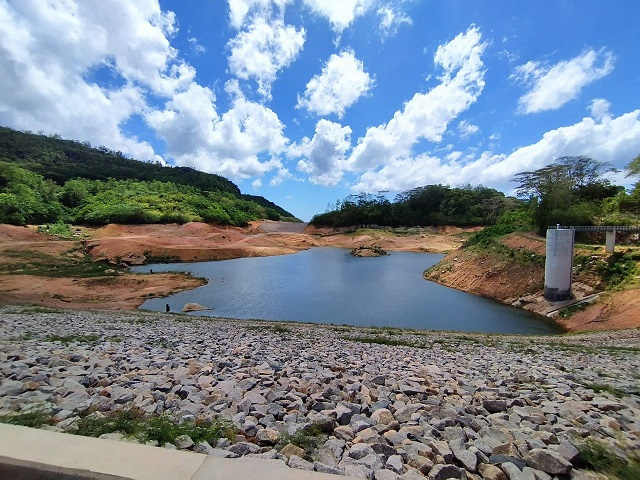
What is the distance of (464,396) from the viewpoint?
5074 mm

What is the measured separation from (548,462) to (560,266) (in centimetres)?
2950

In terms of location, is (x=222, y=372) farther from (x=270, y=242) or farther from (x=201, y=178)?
(x=201, y=178)

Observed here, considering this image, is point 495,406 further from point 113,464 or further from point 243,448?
point 113,464

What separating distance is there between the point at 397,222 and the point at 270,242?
42799 mm

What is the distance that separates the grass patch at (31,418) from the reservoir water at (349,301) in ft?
60.7

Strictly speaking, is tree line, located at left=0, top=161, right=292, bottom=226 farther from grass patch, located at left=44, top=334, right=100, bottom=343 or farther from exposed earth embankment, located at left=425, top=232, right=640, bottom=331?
grass patch, located at left=44, top=334, right=100, bottom=343

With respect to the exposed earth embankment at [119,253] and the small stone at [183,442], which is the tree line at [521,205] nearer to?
the exposed earth embankment at [119,253]

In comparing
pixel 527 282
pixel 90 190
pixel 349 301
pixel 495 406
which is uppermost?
pixel 90 190

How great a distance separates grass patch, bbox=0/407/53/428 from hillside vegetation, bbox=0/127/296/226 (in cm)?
7166

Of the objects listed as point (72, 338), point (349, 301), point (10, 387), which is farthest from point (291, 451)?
point (349, 301)

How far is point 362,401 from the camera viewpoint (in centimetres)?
468

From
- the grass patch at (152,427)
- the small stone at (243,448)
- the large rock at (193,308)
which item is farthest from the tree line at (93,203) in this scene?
the small stone at (243,448)

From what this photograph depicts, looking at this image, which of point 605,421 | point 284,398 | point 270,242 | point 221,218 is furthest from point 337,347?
point 221,218

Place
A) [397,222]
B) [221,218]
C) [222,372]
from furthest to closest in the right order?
[397,222] < [221,218] < [222,372]
